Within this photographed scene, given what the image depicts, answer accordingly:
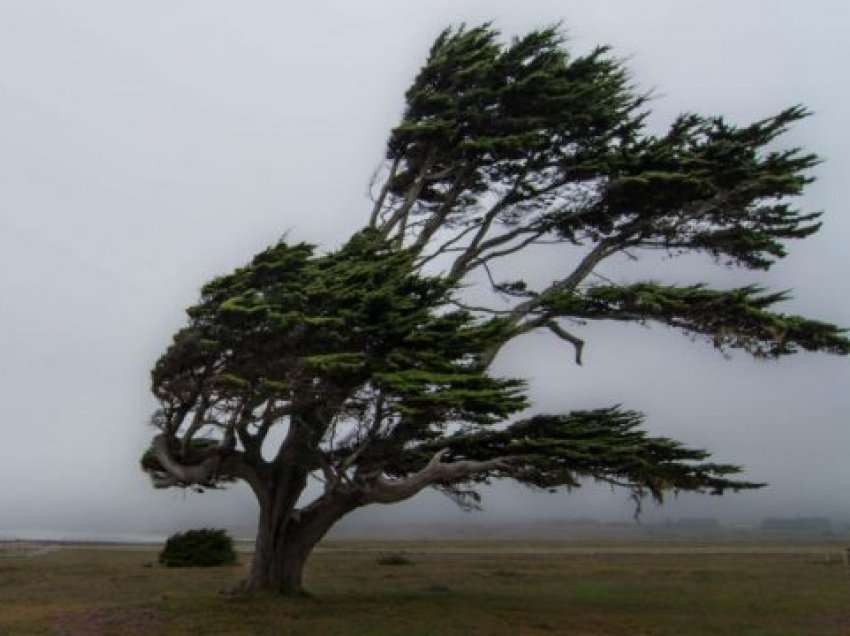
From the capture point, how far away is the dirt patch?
1525 cm

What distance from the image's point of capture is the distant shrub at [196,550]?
33.8m

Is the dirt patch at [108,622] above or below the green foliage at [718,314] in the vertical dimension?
below

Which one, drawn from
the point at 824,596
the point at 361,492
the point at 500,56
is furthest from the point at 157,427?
the point at 824,596

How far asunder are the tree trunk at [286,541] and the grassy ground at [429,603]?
0.81 m

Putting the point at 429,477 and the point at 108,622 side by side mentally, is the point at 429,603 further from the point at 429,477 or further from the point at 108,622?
the point at 108,622

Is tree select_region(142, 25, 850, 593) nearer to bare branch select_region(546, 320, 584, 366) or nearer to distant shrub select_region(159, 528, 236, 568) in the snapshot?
bare branch select_region(546, 320, 584, 366)

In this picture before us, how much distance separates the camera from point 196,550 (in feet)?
112

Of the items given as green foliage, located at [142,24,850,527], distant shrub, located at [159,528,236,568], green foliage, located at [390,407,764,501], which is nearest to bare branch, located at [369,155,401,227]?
green foliage, located at [142,24,850,527]

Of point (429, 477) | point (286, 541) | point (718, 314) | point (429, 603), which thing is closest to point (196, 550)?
point (286, 541)

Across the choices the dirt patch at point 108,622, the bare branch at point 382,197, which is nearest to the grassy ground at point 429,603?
the dirt patch at point 108,622

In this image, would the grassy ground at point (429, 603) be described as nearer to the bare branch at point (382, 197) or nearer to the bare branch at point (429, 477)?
the bare branch at point (429, 477)

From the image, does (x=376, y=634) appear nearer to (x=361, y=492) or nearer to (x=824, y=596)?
(x=361, y=492)

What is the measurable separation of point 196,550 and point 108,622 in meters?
18.5

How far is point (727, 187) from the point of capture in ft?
65.8
